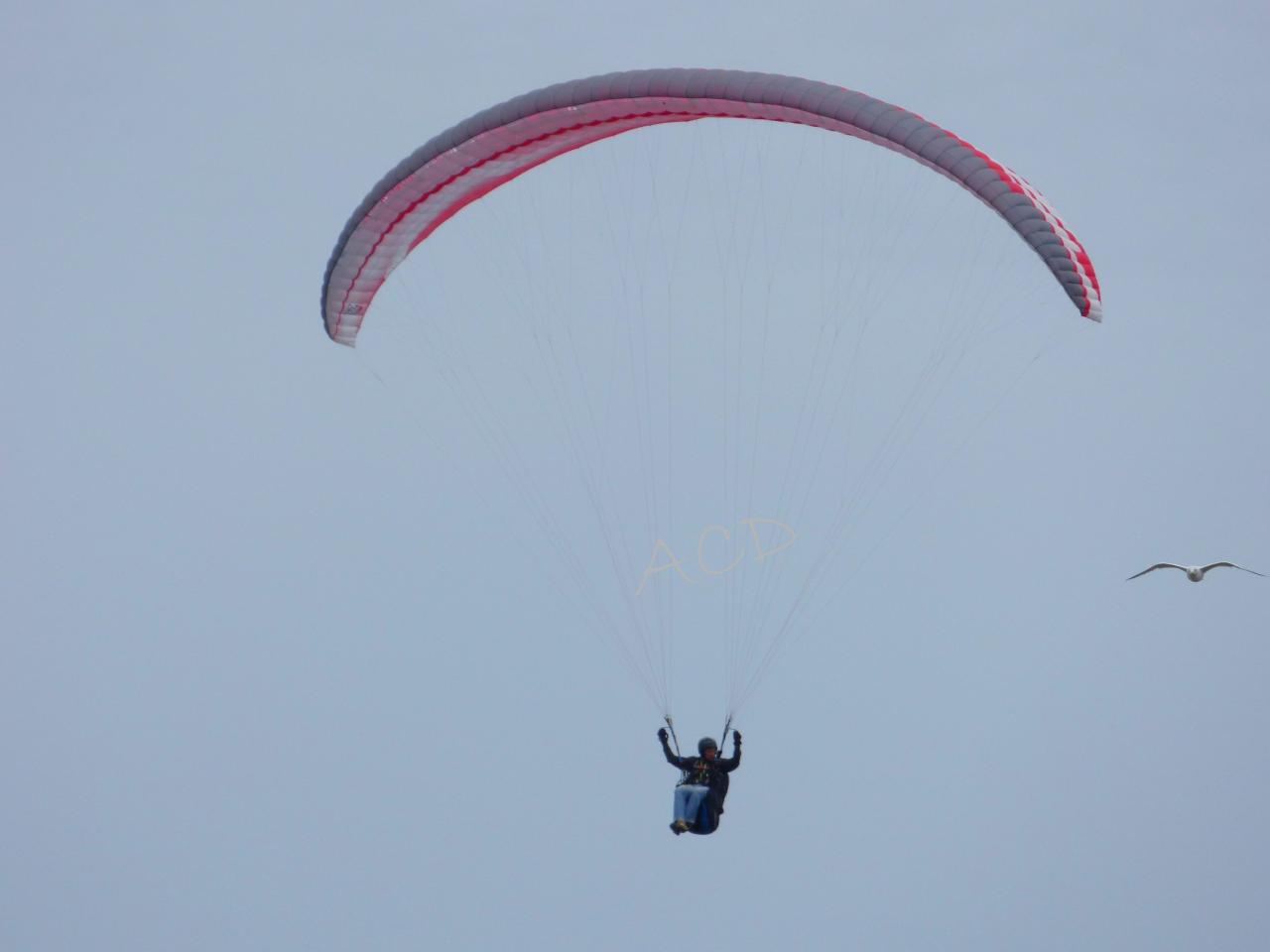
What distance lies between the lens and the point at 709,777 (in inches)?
1116

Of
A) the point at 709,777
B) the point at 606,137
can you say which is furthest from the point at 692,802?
the point at 606,137

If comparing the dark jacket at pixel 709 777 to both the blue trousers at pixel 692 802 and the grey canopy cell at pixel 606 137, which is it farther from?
the grey canopy cell at pixel 606 137

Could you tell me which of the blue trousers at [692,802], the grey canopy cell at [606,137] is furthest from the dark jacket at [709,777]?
the grey canopy cell at [606,137]

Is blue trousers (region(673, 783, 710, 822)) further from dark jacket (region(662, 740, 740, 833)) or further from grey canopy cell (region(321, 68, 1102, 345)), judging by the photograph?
grey canopy cell (region(321, 68, 1102, 345))

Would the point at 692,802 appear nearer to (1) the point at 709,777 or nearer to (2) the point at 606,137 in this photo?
(1) the point at 709,777

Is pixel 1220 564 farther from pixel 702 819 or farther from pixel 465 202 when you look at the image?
pixel 465 202

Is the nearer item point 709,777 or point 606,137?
point 709,777

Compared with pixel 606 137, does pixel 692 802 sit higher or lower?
lower

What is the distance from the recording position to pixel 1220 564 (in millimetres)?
31000

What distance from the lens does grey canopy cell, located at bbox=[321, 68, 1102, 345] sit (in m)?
26.8

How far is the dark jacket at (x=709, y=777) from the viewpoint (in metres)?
28.3

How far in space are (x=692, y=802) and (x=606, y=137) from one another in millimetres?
7833

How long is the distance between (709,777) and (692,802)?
1.11 ft

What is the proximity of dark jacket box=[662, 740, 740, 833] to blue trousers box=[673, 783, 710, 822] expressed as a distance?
50 millimetres
